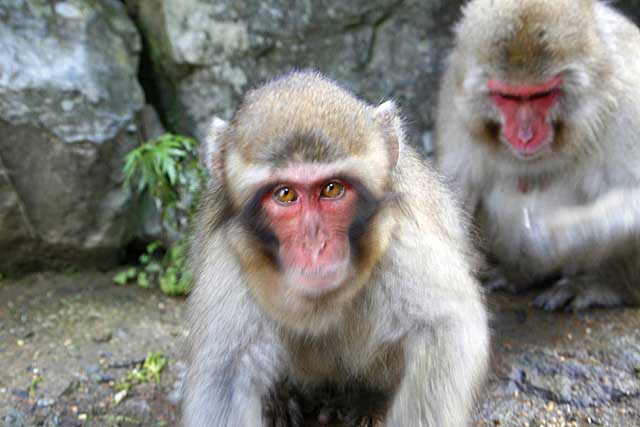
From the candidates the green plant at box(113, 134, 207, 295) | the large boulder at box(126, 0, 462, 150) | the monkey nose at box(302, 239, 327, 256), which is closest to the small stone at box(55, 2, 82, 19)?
the large boulder at box(126, 0, 462, 150)

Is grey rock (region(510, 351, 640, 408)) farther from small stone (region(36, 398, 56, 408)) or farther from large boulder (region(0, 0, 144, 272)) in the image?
A: large boulder (region(0, 0, 144, 272))

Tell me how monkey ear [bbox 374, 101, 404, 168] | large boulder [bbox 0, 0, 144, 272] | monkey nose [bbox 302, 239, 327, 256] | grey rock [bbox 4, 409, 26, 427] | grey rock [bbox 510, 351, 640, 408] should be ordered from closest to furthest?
monkey nose [bbox 302, 239, 327, 256] → monkey ear [bbox 374, 101, 404, 168] → grey rock [bbox 4, 409, 26, 427] → grey rock [bbox 510, 351, 640, 408] → large boulder [bbox 0, 0, 144, 272]

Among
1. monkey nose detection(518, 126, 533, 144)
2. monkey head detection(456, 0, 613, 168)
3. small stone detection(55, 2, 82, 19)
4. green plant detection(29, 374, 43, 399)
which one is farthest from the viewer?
small stone detection(55, 2, 82, 19)

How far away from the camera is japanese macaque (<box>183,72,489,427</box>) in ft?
9.12

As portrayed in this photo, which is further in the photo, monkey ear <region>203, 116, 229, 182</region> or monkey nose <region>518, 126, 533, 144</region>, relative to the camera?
monkey nose <region>518, 126, 533, 144</region>

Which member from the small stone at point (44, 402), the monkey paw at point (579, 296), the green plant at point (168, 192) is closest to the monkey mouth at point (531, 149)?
the monkey paw at point (579, 296)

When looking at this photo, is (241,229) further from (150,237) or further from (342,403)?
(150,237)

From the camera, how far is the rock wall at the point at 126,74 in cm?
494

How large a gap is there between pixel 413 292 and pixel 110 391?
71.7 inches

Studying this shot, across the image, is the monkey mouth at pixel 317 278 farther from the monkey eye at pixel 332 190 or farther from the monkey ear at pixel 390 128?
the monkey ear at pixel 390 128

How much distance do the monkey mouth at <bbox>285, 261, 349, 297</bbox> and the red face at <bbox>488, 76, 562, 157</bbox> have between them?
6.63 feet

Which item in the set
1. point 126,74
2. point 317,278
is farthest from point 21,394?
point 126,74

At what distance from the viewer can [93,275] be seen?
5.30 m

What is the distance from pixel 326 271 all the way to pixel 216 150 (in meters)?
0.74
